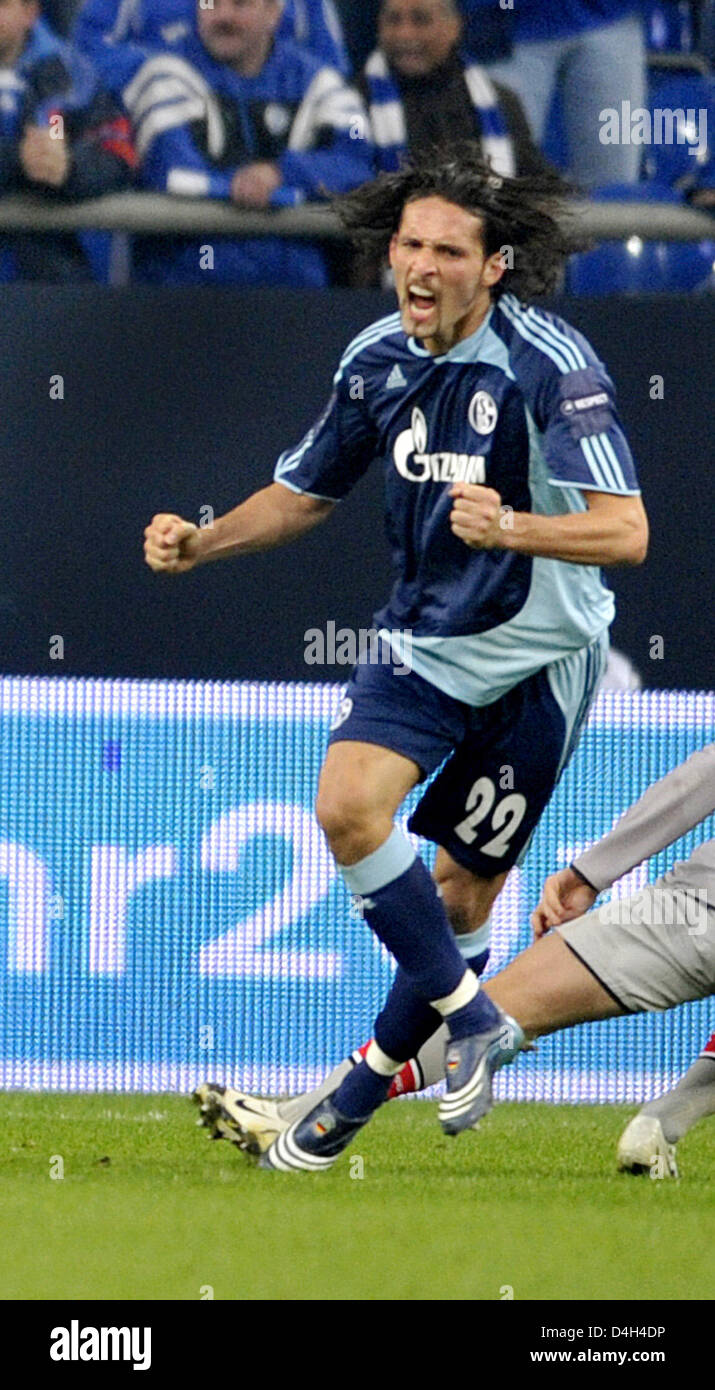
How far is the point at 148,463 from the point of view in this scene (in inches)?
296

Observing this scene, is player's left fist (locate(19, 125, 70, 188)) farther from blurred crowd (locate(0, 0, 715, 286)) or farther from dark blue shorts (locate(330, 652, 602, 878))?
dark blue shorts (locate(330, 652, 602, 878))

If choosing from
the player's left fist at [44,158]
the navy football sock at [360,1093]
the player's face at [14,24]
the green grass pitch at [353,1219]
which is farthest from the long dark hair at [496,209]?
the player's face at [14,24]

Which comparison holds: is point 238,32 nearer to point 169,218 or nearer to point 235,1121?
point 169,218

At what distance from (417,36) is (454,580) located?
3577mm

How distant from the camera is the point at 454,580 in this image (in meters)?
5.05

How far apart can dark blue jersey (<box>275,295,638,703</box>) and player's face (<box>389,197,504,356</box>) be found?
53 mm

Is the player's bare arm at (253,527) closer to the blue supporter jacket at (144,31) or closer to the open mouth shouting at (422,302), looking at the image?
the open mouth shouting at (422,302)

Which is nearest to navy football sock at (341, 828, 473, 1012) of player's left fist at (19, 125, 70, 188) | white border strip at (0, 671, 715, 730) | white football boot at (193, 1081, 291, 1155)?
white football boot at (193, 1081, 291, 1155)

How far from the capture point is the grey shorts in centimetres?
498

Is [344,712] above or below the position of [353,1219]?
above

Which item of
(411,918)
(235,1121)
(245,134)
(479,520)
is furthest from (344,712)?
(245,134)

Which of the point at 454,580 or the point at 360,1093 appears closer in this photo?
the point at 360,1093
